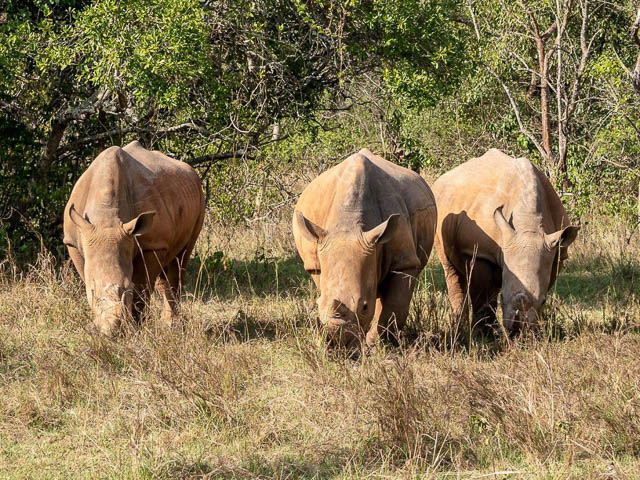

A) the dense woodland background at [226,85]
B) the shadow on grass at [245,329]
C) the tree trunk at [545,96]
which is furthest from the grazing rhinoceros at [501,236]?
the tree trunk at [545,96]

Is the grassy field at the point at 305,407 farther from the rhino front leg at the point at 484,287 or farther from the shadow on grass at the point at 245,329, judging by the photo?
the rhino front leg at the point at 484,287

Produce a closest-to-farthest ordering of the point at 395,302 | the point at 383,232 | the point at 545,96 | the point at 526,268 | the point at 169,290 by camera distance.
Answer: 1. the point at 383,232
2. the point at 526,268
3. the point at 395,302
4. the point at 169,290
5. the point at 545,96

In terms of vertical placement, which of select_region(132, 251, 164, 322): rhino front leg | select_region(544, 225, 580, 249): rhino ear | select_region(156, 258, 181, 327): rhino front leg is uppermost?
select_region(544, 225, 580, 249): rhino ear

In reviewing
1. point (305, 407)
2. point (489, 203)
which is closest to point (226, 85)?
point (489, 203)

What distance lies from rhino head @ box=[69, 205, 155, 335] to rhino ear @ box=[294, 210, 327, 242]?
4.41 feet

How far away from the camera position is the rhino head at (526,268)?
26.5 feet

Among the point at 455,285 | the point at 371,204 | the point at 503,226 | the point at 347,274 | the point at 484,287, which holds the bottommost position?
the point at 455,285

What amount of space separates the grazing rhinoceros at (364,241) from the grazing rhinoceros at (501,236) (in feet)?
1.56

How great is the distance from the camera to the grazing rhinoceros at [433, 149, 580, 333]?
26.9 feet

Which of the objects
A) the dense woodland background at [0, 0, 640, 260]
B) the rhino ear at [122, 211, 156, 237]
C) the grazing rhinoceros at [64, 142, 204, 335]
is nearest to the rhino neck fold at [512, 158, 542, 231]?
the dense woodland background at [0, 0, 640, 260]

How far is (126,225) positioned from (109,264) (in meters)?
0.41

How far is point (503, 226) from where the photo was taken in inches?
336

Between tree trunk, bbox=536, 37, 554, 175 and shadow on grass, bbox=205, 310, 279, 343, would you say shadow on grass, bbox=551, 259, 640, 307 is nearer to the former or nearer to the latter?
tree trunk, bbox=536, 37, 554, 175

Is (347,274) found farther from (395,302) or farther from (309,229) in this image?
(395,302)
